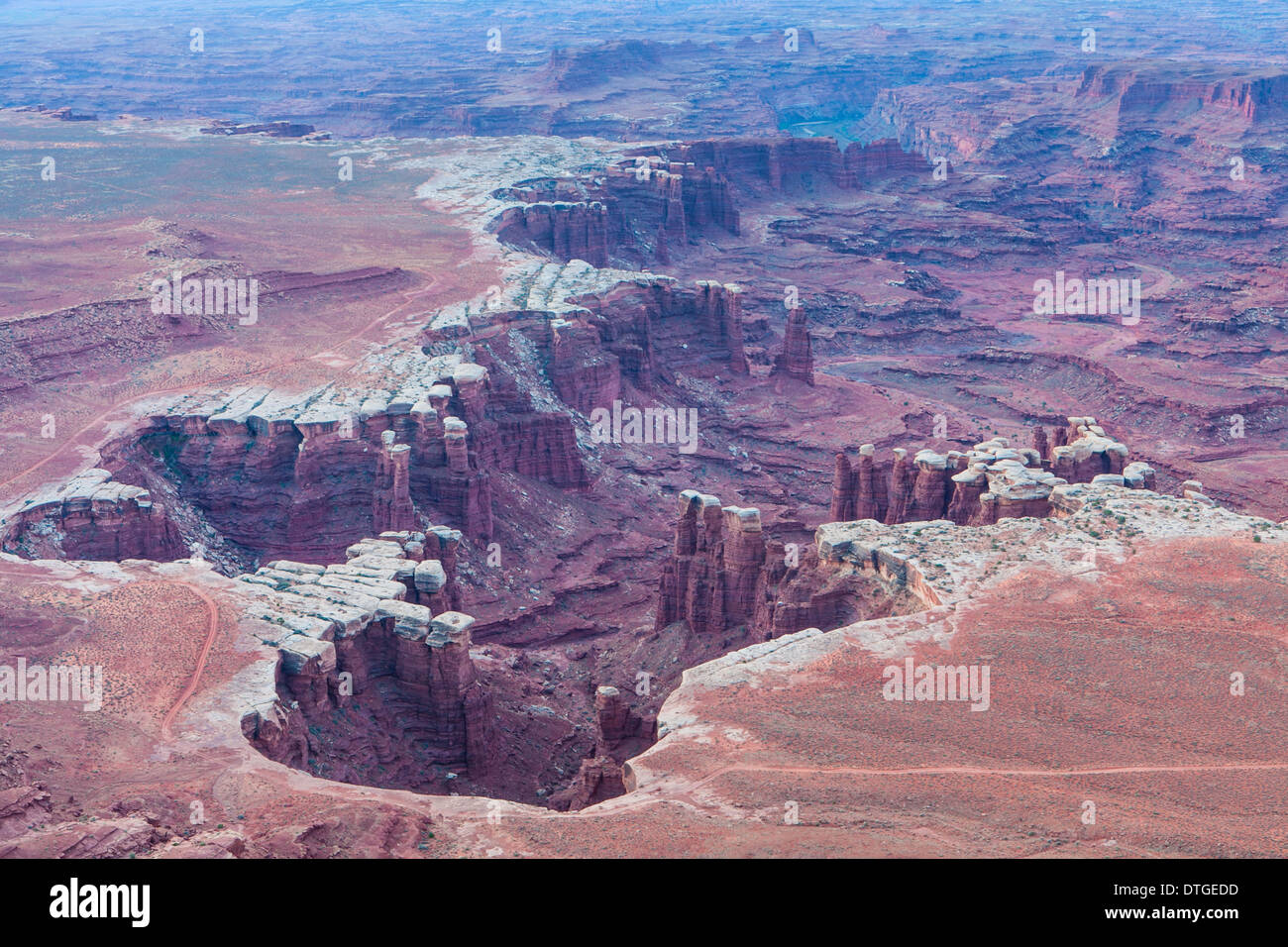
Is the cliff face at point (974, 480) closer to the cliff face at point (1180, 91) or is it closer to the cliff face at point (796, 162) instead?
the cliff face at point (796, 162)

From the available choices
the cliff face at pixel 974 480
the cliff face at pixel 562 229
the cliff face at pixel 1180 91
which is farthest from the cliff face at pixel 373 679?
the cliff face at pixel 1180 91

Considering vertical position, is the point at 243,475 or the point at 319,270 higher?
the point at 319,270

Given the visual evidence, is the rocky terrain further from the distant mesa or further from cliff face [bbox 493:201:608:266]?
the distant mesa

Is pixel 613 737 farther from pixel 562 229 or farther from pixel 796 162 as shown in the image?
pixel 796 162

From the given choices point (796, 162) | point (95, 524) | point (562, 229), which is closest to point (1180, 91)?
point (796, 162)

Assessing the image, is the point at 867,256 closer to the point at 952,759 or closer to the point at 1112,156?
the point at 1112,156

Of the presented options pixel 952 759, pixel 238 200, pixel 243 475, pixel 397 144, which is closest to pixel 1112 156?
pixel 397 144
